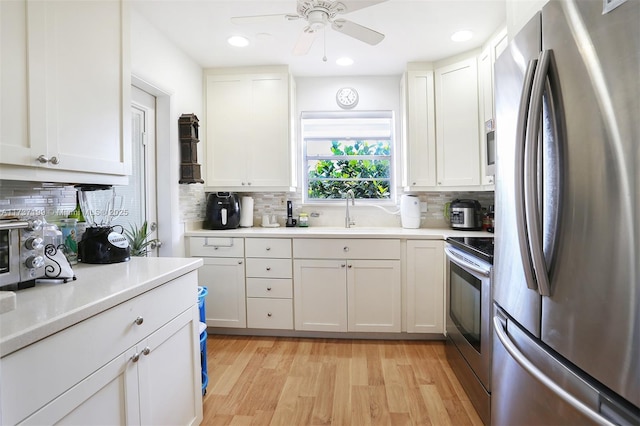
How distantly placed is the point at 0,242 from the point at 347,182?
2.81 meters

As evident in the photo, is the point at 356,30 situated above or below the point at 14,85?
above

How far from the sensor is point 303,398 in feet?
6.30

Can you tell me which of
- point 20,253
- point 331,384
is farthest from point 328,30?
point 331,384

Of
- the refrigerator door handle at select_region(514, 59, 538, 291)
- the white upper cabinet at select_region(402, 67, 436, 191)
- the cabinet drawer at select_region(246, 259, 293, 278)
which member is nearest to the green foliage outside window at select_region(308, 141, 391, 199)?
the white upper cabinet at select_region(402, 67, 436, 191)

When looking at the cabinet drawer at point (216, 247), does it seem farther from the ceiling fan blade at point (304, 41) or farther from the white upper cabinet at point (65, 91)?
the ceiling fan blade at point (304, 41)

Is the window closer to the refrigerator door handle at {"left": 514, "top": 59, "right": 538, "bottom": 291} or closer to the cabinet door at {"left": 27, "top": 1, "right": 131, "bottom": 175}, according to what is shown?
the cabinet door at {"left": 27, "top": 1, "right": 131, "bottom": 175}

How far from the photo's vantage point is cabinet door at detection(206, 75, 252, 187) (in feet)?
9.90

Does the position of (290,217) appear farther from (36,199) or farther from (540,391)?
(540,391)

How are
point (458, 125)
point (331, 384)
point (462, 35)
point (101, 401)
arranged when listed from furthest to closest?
point (458, 125), point (462, 35), point (331, 384), point (101, 401)

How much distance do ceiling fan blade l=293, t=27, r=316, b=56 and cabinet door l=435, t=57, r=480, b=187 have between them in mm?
1432

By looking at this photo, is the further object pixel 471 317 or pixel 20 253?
pixel 471 317

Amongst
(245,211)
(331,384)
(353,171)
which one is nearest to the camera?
(331,384)

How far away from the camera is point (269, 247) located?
2.72 m

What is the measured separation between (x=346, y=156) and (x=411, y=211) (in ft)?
3.19
